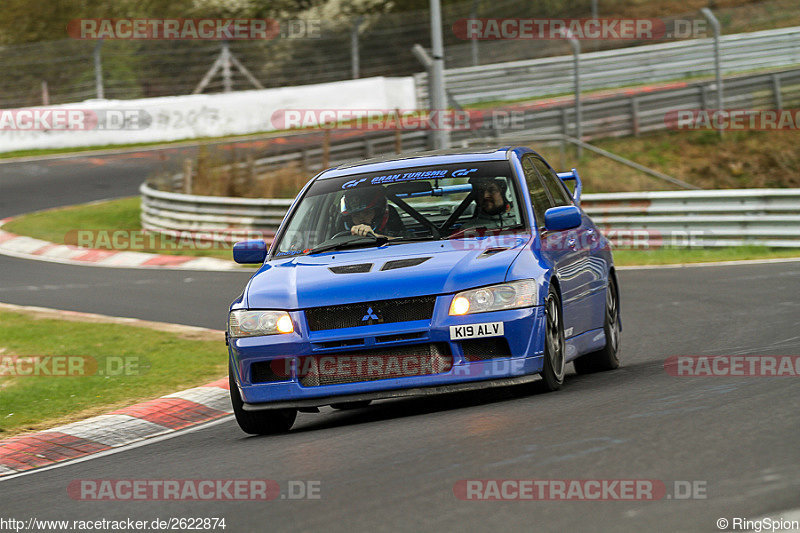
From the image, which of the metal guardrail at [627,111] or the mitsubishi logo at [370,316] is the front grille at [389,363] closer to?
the mitsubishi logo at [370,316]

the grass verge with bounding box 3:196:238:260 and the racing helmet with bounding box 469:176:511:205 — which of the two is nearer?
the racing helmet with bounding box 469:176:511:205

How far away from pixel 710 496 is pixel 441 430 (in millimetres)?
2169

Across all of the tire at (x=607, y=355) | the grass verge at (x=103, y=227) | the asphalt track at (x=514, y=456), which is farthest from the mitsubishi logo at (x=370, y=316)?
the grass verge at (x=103, y=227)

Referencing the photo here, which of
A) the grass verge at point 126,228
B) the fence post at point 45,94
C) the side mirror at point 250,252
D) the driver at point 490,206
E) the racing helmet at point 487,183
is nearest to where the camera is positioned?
the driver at point 490,206

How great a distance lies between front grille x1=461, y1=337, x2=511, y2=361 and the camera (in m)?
7.52

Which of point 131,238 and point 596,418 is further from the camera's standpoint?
Result: point 131,238

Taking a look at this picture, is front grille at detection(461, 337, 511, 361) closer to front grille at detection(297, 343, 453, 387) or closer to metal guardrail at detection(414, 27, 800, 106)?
front grille at detection(297, 343, 453, 387)

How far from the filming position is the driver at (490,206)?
8438 mm

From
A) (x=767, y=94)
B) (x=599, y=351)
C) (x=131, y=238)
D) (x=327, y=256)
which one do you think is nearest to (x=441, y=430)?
(x=327, y=256)

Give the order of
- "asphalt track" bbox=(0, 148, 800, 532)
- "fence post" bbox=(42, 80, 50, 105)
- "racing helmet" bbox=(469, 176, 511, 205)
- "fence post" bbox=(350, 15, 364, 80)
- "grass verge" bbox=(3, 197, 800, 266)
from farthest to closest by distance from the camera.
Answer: "fence post" bbox=(350, 15, 364, 80)
"fence post" bbox=(42, 80, 50, 105)
"grass verge" bbox=(3, 197, 800, 266)
"racing helmet" bbox=(469, 176, 511, 205)
"asphalt track" bbox=(0, 148, 800, 532)

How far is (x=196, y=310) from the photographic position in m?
15.5

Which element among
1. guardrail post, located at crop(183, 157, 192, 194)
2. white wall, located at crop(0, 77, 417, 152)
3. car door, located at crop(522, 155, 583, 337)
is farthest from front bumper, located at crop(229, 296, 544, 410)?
white wall, located at crop(0, 77, 417, 152)

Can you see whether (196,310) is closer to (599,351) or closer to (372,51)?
(599,351)

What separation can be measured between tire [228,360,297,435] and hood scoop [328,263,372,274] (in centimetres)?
87
